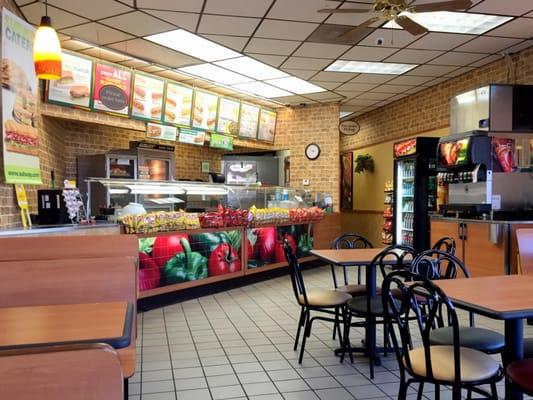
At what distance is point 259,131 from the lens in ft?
29.7

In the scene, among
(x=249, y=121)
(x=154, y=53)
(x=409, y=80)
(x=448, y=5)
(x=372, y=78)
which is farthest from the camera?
(x=249, y=121)

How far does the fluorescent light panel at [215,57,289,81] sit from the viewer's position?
6422 millimetres

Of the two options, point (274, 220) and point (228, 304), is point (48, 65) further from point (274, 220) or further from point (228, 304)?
point (274, 220)

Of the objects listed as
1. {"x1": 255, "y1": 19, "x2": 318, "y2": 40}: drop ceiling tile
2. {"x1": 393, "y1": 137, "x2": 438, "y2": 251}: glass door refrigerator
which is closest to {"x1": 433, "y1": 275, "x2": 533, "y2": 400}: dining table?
{"x1": 255, "y1": 19, "x2": 318, "y2": 40}: drop ceiling tile

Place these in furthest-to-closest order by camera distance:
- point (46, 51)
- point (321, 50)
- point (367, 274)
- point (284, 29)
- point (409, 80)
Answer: point (409, 80) < point (321, 50) < point (284, 29) < point (367, 274) < point (46, 51)

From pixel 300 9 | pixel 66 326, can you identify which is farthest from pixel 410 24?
pixel 66 326

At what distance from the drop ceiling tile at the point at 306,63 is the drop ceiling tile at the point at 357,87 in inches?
49.9

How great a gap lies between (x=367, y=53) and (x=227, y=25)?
2128 millimetres

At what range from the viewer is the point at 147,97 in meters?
6.70

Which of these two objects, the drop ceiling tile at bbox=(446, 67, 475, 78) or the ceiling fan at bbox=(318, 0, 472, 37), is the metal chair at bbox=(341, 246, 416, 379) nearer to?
the ceiling fan at bbox=(318, 0, 472, 37)

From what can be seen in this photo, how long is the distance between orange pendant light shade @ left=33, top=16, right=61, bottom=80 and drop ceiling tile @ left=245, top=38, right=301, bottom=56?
9.33 ft

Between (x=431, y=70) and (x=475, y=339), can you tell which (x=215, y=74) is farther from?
(x=475, y=339)

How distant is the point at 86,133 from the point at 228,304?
3.88 metres

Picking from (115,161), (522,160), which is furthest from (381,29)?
(115,161)
